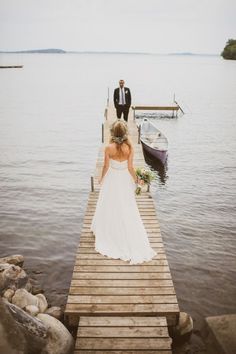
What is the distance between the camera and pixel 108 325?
233 inches

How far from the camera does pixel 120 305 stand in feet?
20.7

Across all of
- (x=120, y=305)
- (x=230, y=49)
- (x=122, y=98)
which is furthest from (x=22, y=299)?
(x=230, y=49)

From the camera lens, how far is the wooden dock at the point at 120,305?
18.2 ft

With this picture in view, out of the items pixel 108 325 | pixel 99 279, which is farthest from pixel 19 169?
pixel 108 325

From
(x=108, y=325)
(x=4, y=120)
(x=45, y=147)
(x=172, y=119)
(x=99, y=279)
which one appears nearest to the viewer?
(x=108, y=325)

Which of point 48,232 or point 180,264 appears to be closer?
point 180,264

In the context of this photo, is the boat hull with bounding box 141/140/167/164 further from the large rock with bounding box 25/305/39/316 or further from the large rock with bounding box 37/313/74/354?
the large rock with bounding box 37/313/74/354

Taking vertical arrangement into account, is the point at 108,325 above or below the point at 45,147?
above

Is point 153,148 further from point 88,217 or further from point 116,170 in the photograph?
point 116,170

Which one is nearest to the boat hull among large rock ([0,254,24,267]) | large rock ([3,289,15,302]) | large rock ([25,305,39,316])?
large rock ([0,254,24,267])

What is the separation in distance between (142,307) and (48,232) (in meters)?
7.00

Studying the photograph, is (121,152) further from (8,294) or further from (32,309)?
(8,294)

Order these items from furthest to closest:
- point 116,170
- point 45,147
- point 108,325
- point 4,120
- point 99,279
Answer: point 4,120 < point 45,147 < point 116,170 < point 99,279 < point 108,325

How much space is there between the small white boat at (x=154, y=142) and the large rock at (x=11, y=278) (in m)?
12.9
